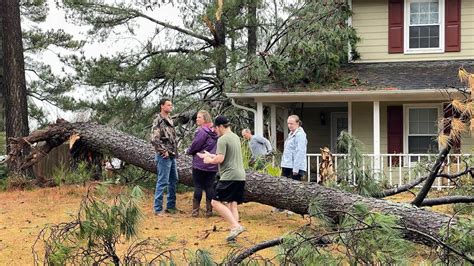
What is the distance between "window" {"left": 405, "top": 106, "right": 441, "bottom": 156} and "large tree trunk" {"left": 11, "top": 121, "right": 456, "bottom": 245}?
Result: 679cm

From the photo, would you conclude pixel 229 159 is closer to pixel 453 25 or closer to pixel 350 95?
pixel 350 95

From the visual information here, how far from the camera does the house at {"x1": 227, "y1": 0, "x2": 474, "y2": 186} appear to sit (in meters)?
13.8

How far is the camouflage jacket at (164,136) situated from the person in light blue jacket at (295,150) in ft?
5.93

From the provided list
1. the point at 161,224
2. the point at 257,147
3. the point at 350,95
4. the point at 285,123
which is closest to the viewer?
the point at 161,224

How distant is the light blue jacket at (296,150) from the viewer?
9.12 metres

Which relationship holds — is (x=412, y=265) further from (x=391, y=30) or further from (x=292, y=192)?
(x=391, y=30)

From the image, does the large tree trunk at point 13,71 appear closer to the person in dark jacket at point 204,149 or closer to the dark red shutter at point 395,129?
the person in dark jacket at point 204,149

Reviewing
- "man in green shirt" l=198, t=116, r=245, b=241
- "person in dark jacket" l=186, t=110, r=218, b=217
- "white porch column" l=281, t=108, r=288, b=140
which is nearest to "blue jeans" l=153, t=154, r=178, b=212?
"person in dark jacket" l=186, t=110, r=218, b=217

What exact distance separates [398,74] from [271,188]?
277 inches

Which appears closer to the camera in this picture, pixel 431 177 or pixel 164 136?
pixel 431 177

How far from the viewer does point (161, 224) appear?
27.3ft

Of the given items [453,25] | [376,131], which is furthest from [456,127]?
[453,25]

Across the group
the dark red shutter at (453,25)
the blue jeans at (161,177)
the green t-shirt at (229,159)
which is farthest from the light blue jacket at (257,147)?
the dark red shutter at (453,25)

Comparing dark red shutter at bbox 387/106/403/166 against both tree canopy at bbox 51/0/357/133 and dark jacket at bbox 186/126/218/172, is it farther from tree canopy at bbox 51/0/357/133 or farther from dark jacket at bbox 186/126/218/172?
dark jacket at bbox 186/126/218/172
